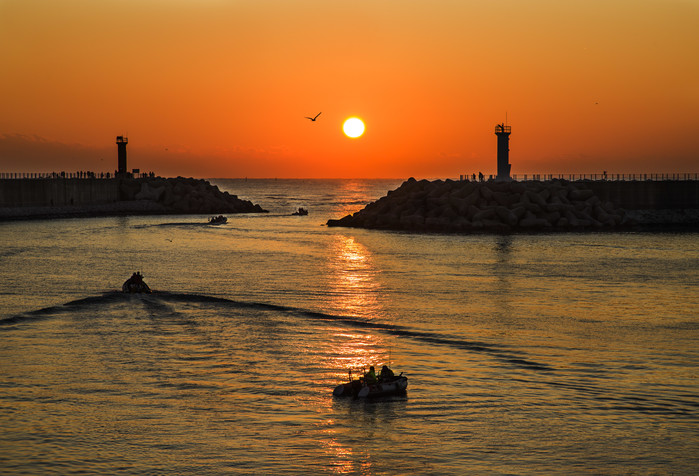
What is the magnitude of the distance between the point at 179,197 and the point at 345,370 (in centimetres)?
10193

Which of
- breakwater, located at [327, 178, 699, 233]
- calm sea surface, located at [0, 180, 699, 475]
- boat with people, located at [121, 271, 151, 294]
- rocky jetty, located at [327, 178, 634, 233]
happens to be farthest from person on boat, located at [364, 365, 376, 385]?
breakwater, located at [327, 178, 699, 233]

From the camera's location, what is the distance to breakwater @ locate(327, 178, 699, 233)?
3076 inches

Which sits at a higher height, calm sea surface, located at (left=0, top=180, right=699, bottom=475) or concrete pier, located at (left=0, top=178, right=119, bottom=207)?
concrete pier, located at (left=0, top=178, right=119, bottom=207)

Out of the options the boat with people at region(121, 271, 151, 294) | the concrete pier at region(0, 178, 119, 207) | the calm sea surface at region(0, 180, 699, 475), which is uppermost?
the concrete pier at region(0, 178, 119, 207)

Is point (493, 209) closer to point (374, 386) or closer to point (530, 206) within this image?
point (530, 206)

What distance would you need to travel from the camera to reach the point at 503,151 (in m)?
93.1

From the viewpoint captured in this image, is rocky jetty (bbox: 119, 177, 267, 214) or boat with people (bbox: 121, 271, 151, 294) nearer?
boat with people (bbox: 121, 271, 151, 294)

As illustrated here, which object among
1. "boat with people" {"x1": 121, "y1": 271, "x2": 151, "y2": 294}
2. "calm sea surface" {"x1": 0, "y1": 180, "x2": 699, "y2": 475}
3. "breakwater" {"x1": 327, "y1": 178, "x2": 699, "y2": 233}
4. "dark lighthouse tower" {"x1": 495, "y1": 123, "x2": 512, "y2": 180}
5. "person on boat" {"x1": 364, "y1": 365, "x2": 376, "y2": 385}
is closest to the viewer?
"calm sea surface" {"x1": 0, "y1": 180, "x2": 699, "y2": 475}

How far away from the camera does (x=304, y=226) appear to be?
92438 millimetres

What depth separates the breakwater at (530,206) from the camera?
78.1m

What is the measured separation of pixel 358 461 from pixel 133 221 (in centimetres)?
8452

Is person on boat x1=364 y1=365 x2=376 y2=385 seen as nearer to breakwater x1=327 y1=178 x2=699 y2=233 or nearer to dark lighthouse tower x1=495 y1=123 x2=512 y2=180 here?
breakwater x1=327 y1=178 x2=699 y2=233

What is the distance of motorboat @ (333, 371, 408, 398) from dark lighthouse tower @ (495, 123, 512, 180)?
75.4 meters

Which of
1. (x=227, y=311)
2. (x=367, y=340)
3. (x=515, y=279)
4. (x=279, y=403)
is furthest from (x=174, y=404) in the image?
(x=515, y=279)
